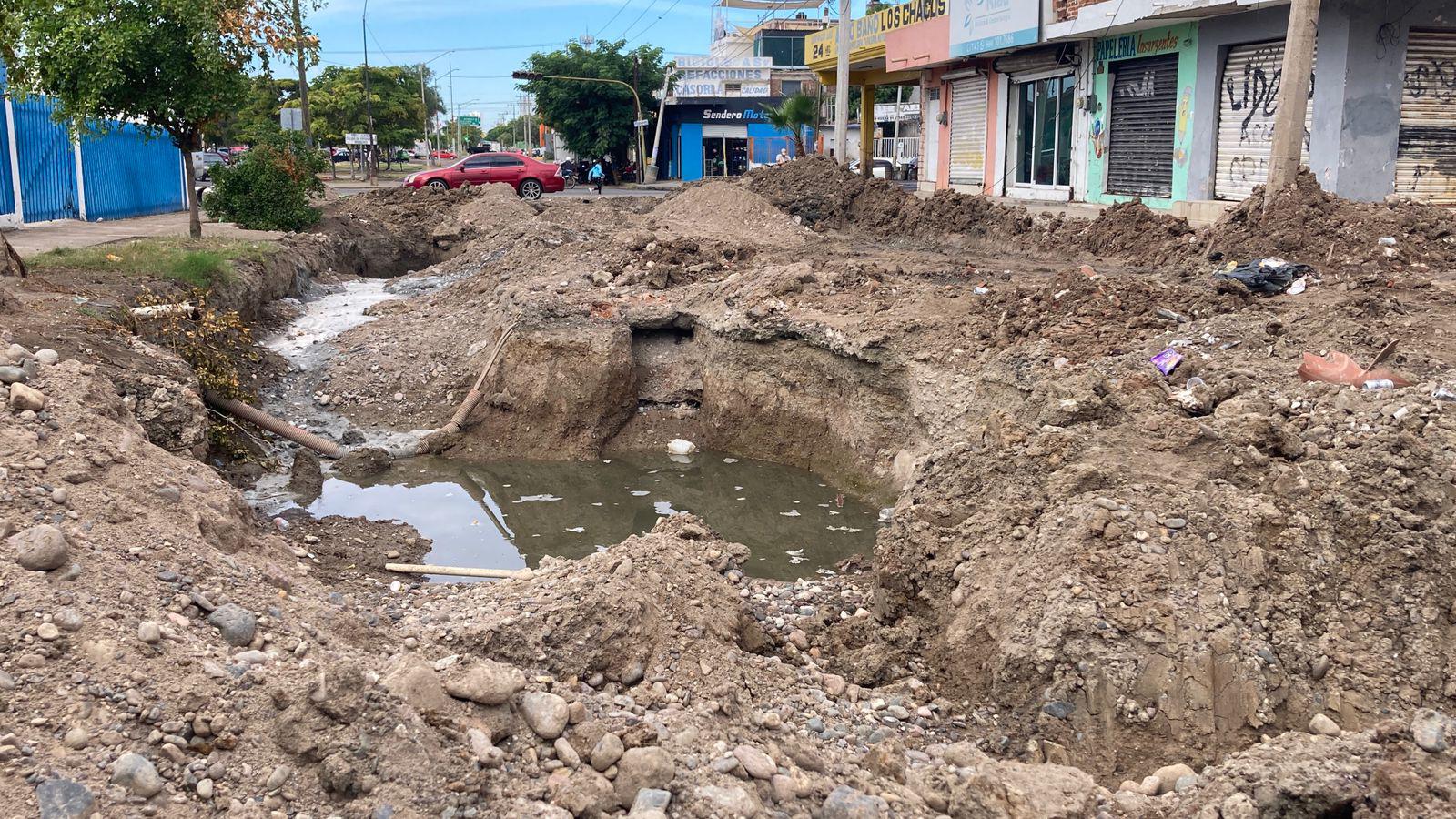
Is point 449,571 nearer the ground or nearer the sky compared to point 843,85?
nearer the ground

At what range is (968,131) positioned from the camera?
24.8 meters

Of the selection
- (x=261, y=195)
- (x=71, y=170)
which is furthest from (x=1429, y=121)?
(x=71, y=170)

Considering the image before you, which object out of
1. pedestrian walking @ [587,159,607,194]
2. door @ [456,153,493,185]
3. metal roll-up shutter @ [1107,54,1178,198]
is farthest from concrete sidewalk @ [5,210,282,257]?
pedestrian walking @ [587,159,607,194]

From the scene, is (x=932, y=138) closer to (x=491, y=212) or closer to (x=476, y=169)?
(x=491, y=212)

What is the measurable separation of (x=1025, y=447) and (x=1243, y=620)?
174 cm

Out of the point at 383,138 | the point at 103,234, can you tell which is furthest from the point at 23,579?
the point at 383,138

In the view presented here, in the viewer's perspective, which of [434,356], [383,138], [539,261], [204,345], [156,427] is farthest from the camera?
[383,138]

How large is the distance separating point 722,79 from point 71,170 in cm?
3086

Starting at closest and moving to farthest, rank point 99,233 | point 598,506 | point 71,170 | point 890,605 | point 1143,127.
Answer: point 890,605 < point 598,506 < point 1143,127 < point 99,233 < point 71,170

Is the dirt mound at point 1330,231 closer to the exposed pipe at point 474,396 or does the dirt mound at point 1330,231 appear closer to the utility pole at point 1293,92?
the utility pole at point 1293,92

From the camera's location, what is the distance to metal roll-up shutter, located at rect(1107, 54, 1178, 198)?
56.9 ft

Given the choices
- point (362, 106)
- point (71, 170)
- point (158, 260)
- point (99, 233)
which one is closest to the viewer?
point (158, 260)

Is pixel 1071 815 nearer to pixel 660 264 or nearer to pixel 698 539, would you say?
pixel 698 539

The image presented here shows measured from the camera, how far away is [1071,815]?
385cm
